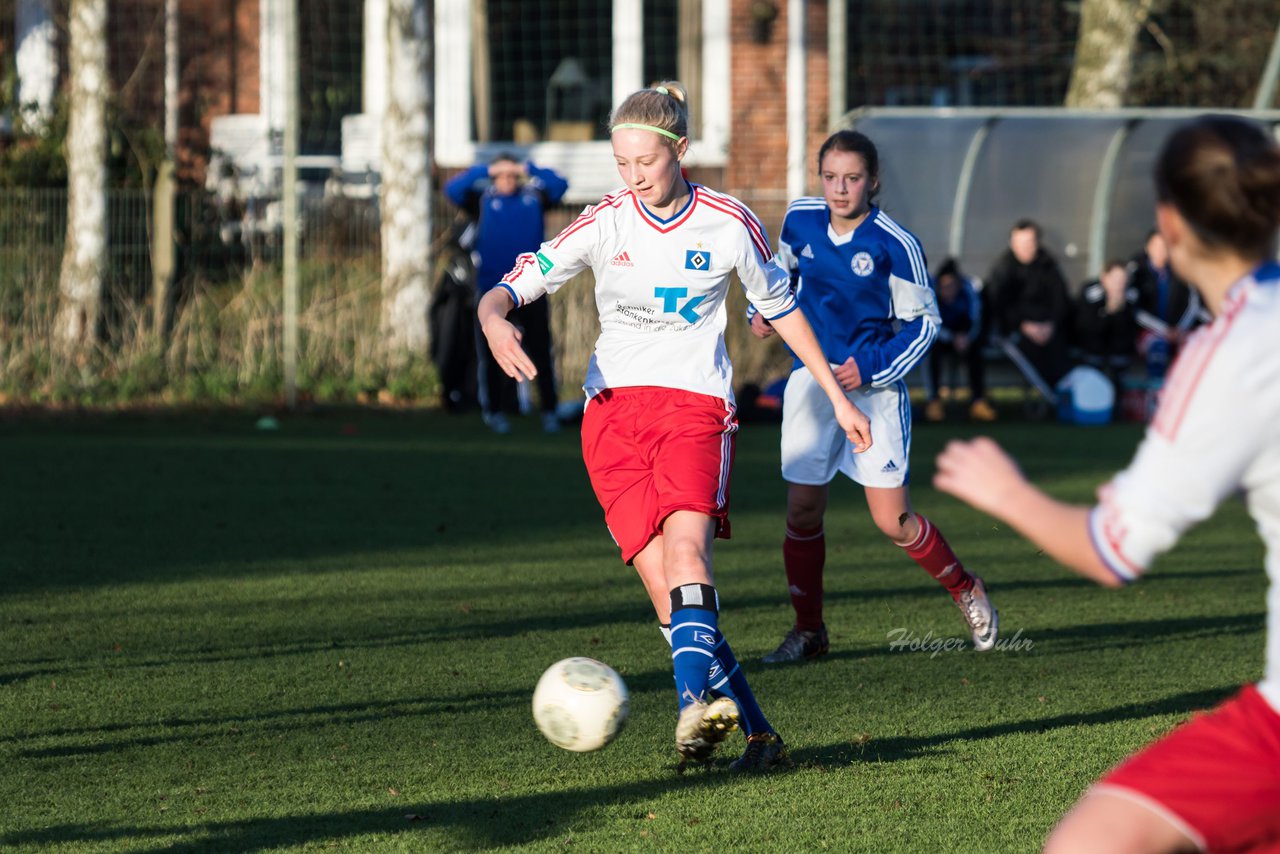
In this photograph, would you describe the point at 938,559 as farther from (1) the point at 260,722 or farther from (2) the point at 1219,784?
(2) the point at 1219,784

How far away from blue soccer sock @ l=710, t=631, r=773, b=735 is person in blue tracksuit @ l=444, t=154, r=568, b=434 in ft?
30.6

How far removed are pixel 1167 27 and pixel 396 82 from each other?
11711 mm

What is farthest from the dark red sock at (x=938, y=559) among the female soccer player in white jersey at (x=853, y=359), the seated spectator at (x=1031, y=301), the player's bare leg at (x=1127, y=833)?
the seated spectator at (x=1031, y=301)

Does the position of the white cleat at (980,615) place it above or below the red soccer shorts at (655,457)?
below

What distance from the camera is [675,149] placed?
4.70 metres

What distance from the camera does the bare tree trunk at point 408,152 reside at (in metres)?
16.6

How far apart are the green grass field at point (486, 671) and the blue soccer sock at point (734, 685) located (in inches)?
6.4

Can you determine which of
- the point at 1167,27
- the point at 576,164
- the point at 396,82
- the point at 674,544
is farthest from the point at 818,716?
the point at 1167,27

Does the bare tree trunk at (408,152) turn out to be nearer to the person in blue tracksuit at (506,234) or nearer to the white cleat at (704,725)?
the person in blue tracksuit at (506,234)

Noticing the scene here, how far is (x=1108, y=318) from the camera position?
1554cm

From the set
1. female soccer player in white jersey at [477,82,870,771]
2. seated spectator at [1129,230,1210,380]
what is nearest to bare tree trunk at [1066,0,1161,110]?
seated spectator at [1129,230,1210,380]

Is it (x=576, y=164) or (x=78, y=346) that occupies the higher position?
(x=576, y=164)

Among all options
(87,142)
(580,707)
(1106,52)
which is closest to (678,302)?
(580,707)

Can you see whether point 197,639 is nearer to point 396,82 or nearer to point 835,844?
point 835,844
